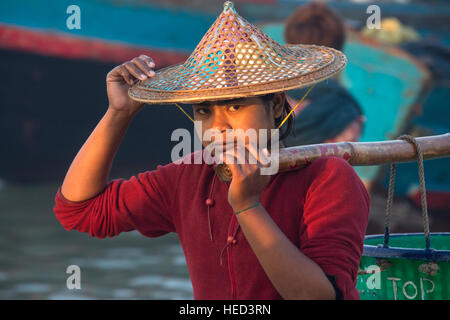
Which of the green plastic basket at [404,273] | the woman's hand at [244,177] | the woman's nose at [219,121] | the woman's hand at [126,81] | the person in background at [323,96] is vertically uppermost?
the person in background at [323,96]

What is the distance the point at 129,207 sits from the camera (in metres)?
1.83

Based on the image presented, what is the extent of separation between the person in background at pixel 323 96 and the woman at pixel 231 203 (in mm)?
1832

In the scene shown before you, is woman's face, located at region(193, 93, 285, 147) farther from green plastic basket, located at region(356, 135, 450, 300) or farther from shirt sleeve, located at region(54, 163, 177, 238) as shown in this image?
green plastic basket, located at region(356, 135, 450, 300)

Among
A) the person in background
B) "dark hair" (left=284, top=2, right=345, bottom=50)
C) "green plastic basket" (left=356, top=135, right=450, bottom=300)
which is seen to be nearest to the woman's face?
"green plastic basket" (left=356, top=135, right=450, bottom=300)

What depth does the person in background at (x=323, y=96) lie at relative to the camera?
3.61 meters

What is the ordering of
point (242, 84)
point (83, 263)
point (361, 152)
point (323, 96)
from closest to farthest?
point (242, 84) < point (361, 152) < point (323, 96) < point (83, 263)

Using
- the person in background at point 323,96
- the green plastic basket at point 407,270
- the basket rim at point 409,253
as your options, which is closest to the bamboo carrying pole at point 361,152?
the green plastic basket at point 407,270

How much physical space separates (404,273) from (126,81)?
3.46 ft

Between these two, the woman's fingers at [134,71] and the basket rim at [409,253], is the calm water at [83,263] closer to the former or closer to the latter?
the basket rim at [409,253]

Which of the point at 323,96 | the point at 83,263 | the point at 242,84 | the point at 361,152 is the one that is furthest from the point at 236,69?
the point at 83,263

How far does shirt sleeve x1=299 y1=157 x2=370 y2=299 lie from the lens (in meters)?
1.44

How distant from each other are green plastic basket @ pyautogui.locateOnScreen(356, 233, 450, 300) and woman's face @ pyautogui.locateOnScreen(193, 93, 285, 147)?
66cm

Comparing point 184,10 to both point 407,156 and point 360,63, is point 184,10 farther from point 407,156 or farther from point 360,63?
point 407,156

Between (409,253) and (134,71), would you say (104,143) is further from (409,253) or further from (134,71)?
(409,253)
